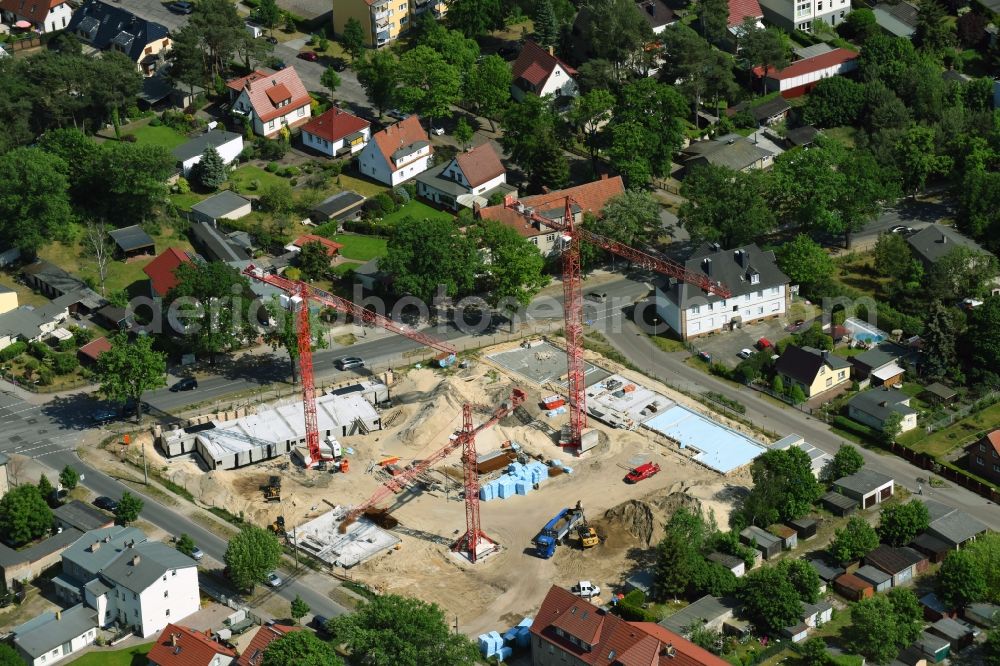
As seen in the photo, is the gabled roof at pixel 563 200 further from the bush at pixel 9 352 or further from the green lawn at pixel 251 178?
the bush at pixel 9 352

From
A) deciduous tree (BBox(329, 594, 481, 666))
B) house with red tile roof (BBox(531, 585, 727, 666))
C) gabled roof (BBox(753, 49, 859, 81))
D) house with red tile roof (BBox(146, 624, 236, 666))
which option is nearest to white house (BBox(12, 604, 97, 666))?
house with red tile roof (BBox(146, 624, 236, 666))

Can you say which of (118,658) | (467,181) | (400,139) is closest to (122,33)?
(400,139)

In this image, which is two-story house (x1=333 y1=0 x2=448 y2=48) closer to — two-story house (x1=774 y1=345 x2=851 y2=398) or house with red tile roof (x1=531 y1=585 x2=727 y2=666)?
two-story house (x1=774 y1=345 x2=851 y2=398)

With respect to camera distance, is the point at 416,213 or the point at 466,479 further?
the point at 416,213

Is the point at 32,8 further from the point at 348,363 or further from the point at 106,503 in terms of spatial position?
the point at 106,503

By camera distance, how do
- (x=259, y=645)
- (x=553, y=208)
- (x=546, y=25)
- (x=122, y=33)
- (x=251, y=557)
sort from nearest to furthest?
(x=259, y=645), (x=251, y=557), (x=553, y=208), (x=122, y=33), (x=546, y=25)

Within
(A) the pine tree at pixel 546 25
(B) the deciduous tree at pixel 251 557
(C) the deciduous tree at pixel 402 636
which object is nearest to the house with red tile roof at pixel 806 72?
(A) the pine tree at pixel 546 25
